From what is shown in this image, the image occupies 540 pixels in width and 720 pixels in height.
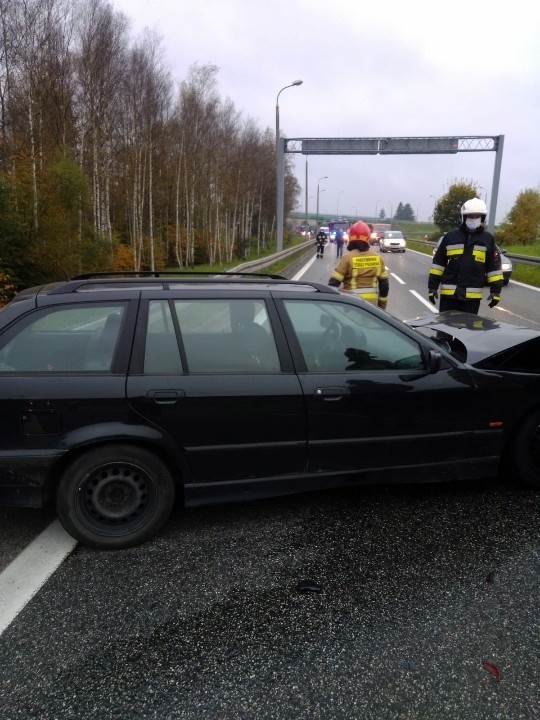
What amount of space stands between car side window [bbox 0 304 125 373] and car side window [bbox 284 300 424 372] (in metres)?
1.10

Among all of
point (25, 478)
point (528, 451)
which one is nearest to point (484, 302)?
point (528, 451)

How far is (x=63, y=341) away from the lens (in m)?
2.91

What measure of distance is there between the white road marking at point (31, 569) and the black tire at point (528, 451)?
2896mm

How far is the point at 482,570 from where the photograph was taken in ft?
8.61

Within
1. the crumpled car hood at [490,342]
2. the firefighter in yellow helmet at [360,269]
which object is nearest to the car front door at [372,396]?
the crumpled car hood at [490,342]

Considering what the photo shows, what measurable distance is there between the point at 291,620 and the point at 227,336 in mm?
1590

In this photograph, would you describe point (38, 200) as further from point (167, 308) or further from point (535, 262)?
point (535, 262)

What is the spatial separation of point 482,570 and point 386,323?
1529 mm

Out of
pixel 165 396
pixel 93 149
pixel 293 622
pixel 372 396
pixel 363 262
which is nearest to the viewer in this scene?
pixel 293 622

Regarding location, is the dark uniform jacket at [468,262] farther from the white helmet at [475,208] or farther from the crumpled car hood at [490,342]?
the crumpled car hood at [490,342]

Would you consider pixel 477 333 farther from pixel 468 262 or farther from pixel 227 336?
pixel 227 336

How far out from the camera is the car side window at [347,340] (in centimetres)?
312

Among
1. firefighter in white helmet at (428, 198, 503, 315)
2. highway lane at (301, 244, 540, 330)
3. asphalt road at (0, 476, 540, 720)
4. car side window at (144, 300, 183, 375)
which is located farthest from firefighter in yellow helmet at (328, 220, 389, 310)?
highway lane at (301, 244, 540, 330)

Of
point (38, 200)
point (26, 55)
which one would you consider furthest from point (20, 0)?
point (38, 200)
